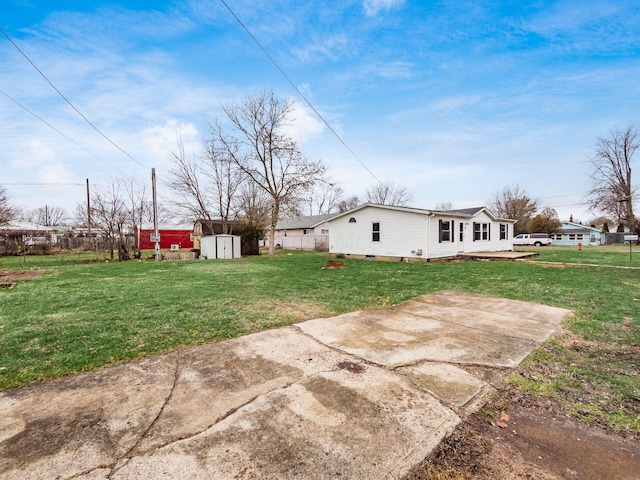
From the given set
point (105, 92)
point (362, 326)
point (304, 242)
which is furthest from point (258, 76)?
point (304, 242)

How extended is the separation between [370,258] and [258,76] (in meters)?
10.3

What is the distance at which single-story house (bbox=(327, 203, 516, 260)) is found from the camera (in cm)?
1395

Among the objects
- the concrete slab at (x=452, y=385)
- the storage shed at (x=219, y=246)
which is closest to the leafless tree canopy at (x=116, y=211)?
the storage shed at (x=219, y=246)

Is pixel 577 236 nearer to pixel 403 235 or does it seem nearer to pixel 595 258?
pixel 595 258

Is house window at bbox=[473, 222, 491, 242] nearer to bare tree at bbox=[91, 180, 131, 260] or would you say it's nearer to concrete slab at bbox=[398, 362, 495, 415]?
concrete slab at bbox=[398, 362, 495, 415]

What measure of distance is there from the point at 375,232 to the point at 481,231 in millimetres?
7022

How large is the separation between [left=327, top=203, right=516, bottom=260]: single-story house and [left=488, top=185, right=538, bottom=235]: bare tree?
87.6 feet

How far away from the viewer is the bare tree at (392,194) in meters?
42.6

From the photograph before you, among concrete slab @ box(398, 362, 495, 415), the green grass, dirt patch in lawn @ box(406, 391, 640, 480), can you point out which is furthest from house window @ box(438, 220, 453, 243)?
dirt patch in lawn @ box(406, 391, 640, 480)

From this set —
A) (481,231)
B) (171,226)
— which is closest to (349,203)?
(171,226)

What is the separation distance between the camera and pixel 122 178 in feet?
59.1

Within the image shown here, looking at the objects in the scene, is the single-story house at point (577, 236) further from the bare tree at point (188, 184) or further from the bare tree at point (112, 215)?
the bare tree at point (112, 215)

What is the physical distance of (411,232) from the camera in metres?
14.2

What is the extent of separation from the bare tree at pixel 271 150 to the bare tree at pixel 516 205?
3458 centimetres
